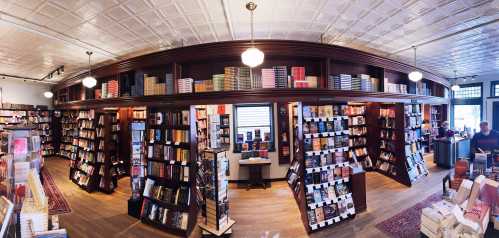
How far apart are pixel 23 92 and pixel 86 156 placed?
609 cm

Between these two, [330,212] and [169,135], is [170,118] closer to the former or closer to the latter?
[169,135]

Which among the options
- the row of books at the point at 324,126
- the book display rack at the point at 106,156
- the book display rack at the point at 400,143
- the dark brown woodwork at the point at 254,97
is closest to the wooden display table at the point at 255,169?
the row of books at the point at 324,126

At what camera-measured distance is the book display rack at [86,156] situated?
603 centimetres

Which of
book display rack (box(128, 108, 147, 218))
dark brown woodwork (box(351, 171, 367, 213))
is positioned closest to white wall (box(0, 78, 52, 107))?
book display rack (box(128, 108, 147, 218))

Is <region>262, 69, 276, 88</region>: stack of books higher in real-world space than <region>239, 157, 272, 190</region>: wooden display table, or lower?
higher

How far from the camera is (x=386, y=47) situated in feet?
16.3

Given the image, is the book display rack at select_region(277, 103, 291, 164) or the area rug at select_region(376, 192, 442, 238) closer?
the area rug at select_region(376, 192, 442, 238)

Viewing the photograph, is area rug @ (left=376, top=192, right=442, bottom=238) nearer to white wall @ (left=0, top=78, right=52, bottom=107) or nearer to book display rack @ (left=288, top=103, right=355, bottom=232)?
book display rack @ (left=288, top=103, right=355, bottom=232)

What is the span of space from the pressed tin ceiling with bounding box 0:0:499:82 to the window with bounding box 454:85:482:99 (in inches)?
251

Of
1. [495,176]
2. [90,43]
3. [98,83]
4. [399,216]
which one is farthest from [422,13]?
[98,83]

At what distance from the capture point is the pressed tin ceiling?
3057 millimetres

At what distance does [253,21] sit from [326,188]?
3244 mm

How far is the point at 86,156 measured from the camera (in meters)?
6.39

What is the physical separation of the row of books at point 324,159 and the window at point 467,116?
31.7 feet
